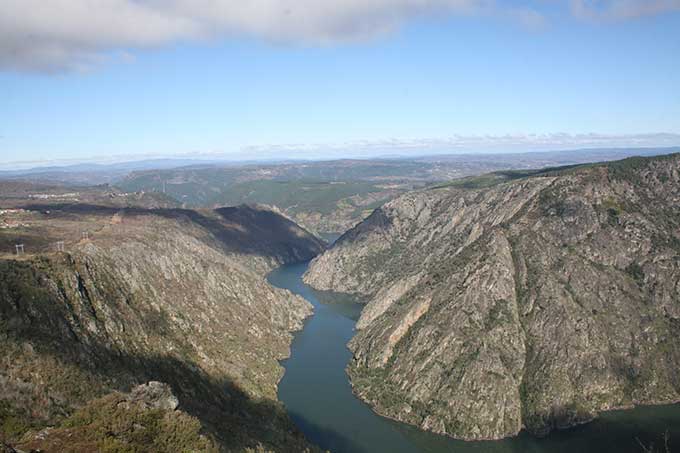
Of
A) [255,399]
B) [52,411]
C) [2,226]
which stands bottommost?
[255,399]

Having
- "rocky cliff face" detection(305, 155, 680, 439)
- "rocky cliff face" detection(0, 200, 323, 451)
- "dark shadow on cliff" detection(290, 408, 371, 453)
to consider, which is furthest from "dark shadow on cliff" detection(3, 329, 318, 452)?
"rocky cliff face" detection(305, 155, 680, 439)

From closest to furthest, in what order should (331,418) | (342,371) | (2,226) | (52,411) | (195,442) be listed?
(195,442)
(52,411)
(331,418)
(342,371)
(2,226)

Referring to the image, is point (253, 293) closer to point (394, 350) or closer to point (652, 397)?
point (394, 350)

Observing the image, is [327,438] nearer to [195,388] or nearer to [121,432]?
[195,388]

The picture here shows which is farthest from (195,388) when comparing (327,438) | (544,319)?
(544,319)

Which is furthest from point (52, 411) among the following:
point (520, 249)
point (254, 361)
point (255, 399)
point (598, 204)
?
point (598, 204)

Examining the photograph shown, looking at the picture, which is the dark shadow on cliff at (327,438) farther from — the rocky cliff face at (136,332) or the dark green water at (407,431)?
the rocky cliff face at (136,332)
